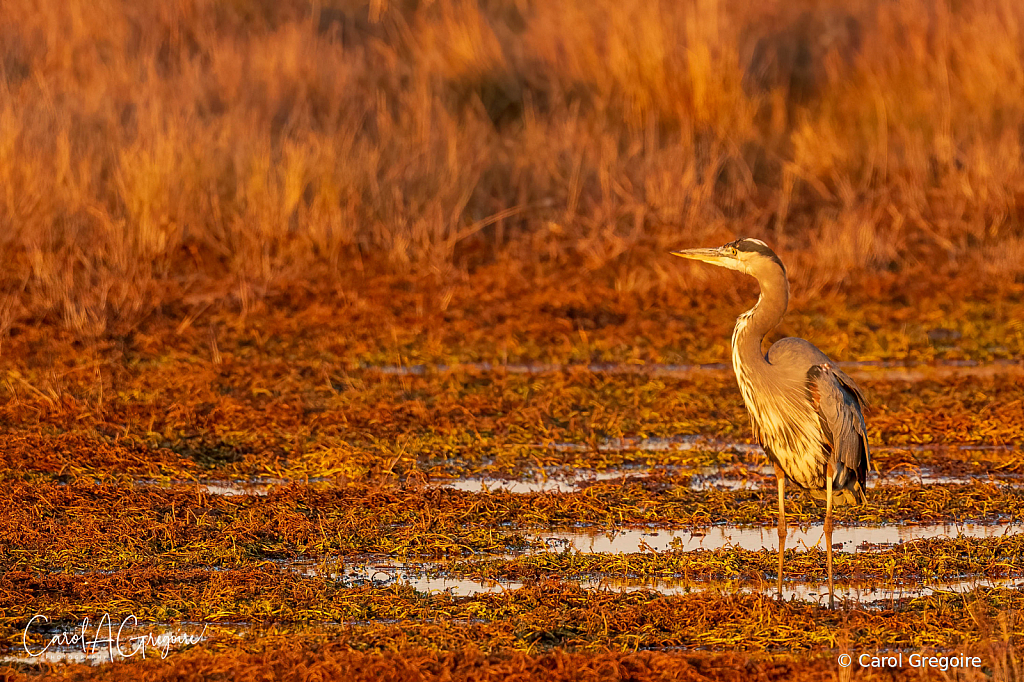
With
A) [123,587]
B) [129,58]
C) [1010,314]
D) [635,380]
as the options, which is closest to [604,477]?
[635,380]

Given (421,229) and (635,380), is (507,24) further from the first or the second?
(635,380)

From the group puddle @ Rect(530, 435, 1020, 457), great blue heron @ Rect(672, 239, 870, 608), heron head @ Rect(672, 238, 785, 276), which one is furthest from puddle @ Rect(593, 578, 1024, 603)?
puddle @ Rect(530, 435, 1020, 457)

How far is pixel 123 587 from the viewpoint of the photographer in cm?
509

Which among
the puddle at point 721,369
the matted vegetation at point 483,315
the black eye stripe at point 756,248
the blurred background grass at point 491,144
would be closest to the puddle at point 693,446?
the matted vegetation at point 483,315

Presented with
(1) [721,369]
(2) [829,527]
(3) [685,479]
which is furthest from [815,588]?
(1) [721,369]

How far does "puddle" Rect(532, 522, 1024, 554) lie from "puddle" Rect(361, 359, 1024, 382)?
269 centimetres

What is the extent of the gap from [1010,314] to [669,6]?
5618 mm

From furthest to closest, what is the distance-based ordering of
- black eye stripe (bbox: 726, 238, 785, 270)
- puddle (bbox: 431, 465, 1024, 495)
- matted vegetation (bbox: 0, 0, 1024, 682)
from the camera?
puddle (bbox: 431, 465, 1024, 495)
black eye stripe (bbox: 726, 238, 785, 270)
matted vegetation (bbox: 0, 0, 1024, 682)

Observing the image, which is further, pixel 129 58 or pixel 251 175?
pixel 129 58

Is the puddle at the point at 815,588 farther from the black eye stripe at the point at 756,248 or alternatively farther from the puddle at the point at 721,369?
the puddle at the point at 721,369

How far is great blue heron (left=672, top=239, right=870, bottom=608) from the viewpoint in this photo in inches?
209

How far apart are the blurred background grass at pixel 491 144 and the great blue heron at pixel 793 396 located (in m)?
5.06

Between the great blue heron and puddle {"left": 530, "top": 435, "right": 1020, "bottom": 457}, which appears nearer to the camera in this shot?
the great blue heron

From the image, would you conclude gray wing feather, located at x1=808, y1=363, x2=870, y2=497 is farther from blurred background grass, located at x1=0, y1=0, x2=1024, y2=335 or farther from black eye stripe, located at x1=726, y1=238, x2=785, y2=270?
blurred background grass, located at x1=0, y1=0, x2=1024, y2=335
